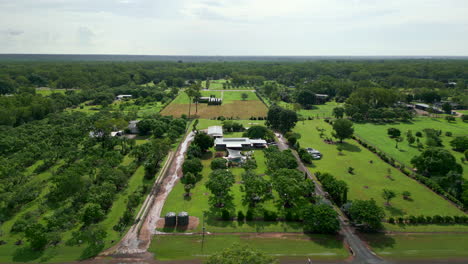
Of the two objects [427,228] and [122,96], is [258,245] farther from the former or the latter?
[122,96]

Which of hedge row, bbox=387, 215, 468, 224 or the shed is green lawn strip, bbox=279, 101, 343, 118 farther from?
the shed

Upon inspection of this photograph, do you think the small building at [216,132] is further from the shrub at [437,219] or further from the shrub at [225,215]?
the shrub at [437,219]

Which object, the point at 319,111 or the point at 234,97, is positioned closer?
the point at 319,111

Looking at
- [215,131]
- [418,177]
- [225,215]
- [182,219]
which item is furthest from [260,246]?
[215,131]

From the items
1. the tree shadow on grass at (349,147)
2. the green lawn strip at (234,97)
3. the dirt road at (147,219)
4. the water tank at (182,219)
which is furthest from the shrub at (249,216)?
the green lawn strip at (234,97)

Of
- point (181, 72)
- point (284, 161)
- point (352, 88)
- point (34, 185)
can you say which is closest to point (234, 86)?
point (181, 72)
